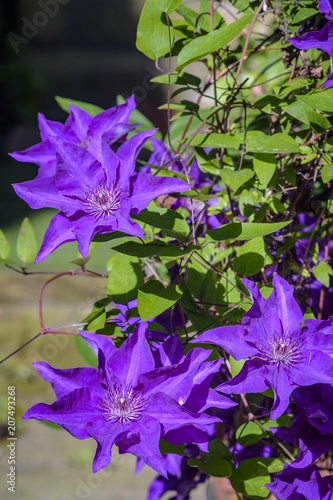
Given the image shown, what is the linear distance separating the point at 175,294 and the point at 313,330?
121mm

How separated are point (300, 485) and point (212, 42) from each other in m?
0.40

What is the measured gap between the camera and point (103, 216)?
19.1 inches

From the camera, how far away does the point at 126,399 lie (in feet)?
1.66

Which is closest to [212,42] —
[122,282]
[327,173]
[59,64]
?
[327,173]

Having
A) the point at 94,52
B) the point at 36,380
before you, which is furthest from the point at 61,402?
the point at 94,52

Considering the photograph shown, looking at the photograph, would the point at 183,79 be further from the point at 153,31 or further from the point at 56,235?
the point at 56,235

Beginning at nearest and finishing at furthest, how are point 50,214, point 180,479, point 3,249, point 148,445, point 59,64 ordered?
point 148,445, point 3,249, point 180,479, point 50,214, point 59,64

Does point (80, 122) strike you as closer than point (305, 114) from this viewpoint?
No

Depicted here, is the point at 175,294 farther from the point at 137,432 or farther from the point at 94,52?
the point at 94,52

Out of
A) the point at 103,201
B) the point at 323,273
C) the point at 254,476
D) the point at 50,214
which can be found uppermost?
the point at 103,201

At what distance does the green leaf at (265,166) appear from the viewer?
1.90 ft

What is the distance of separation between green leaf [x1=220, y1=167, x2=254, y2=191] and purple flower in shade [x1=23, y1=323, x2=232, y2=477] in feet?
0.52

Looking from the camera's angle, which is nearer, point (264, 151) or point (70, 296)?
point (264, 151)

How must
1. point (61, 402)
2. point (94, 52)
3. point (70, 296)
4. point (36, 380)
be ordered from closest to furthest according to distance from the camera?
point (61, 402)
point (36, 380)
point (70, 296)
point (94, 52)
